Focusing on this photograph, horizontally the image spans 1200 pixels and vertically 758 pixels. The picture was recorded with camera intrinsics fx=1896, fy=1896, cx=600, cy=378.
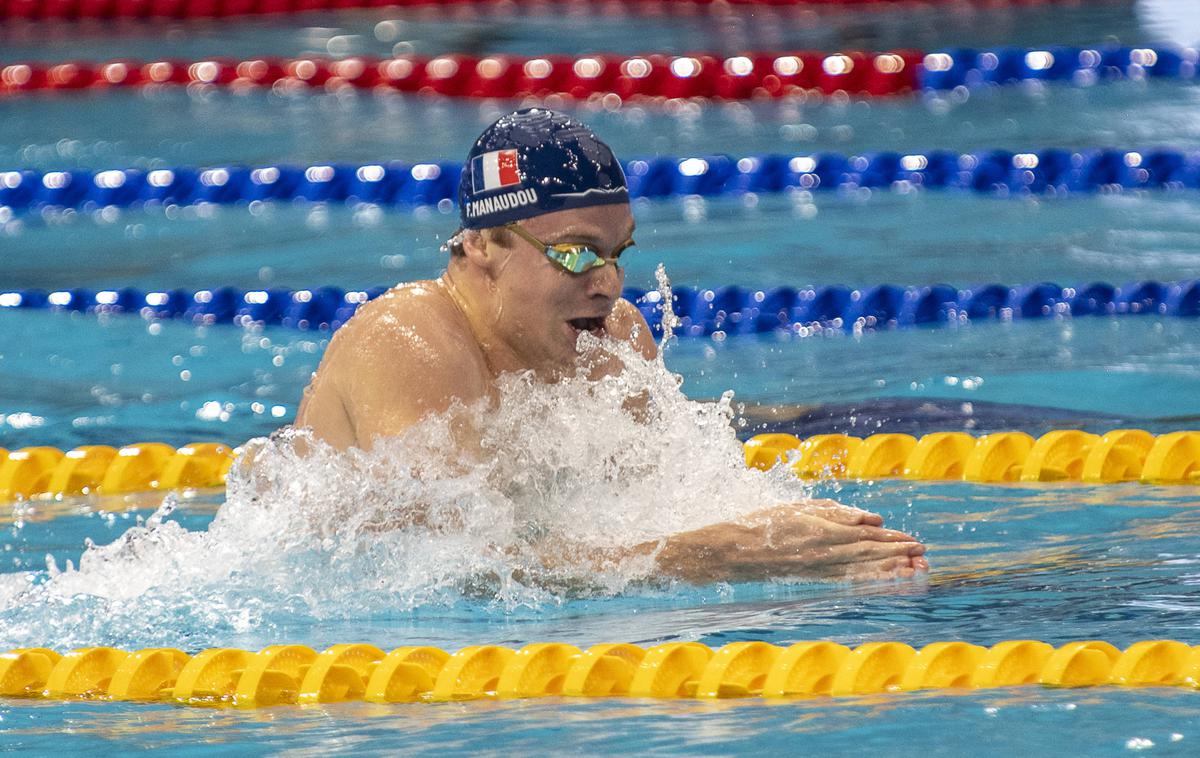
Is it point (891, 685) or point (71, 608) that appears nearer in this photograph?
point (891, 685)

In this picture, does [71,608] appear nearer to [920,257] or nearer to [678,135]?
[920,257]

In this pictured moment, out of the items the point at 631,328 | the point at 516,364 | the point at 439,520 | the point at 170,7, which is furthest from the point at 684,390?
the point at 170,7

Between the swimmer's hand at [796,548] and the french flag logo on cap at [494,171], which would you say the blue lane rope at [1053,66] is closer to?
the french flag logo on cap at [494,171]

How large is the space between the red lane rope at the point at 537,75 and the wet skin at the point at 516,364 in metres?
6.46

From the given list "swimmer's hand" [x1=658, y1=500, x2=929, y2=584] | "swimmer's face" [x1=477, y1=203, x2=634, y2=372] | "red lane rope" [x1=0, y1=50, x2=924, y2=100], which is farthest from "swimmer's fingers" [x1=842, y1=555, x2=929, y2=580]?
"red lane rope" [x1=0, y1=50, x2=924, y2=100]

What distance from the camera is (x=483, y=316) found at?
143 inches

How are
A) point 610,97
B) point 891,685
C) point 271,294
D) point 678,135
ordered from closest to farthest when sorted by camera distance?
point 891,685
point 271,294
point 678,135
point 610,97

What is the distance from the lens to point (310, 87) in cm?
1053

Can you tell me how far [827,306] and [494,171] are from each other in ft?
9.84

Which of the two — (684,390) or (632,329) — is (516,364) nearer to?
(632,329)

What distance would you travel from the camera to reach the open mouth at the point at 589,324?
3.58 meters

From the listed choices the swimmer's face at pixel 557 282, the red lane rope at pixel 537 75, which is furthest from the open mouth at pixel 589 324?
the red lane rope at pixel 537 75

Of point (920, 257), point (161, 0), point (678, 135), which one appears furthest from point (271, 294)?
point (161, 0)

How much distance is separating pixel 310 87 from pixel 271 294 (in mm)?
4036
